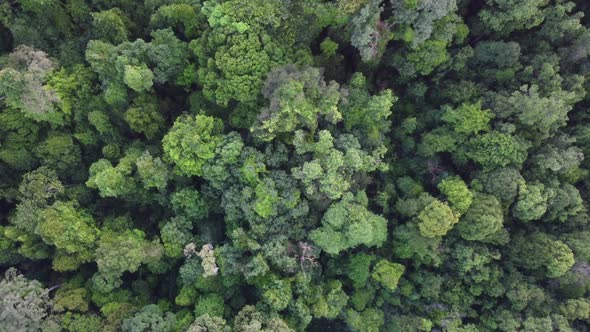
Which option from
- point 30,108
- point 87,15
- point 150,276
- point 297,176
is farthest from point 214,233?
point 87,15

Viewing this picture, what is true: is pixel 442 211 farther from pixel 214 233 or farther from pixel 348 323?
pixel 214 233

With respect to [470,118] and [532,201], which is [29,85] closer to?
[470,118]

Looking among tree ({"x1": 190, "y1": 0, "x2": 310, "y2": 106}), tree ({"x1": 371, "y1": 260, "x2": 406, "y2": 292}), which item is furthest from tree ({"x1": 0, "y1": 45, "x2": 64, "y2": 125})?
tree ({"x1": 371, "y1": 260, "x2": 406, "y2": 292})

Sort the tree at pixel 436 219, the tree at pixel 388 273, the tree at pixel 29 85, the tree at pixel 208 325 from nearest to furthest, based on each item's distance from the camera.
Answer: the tree at pixel 208 325 → the tree at pixel 29 85 → the tree at pixel 436 219 → the tree at pixel 388 273

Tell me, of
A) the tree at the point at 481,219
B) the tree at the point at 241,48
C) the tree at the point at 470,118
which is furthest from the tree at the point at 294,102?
the tree at the point at 481,219

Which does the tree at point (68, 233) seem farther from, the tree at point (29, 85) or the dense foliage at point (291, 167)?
the tree at point (29, 85)

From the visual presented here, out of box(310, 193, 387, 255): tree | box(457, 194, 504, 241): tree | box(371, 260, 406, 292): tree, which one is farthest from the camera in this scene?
box(371, 260, 406, 292): tree

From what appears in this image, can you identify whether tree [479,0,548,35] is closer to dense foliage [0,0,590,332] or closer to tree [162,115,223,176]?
dense foliage [0,0,590,332]

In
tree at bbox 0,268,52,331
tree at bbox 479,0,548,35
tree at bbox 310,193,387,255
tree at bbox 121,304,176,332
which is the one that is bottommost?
tree at bbox 0,268,52,331

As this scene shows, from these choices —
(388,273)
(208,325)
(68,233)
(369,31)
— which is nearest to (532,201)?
(388,273)
